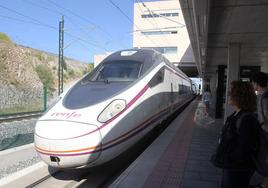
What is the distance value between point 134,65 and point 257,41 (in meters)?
5.26

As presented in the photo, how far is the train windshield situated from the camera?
23.3 ft

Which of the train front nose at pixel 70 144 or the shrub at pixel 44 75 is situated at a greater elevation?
the shrub at pixel 44 75

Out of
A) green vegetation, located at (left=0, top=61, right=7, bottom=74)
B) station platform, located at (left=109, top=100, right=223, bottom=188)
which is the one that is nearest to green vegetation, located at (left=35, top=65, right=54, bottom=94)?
green vegetation, located at (left=0, top=61, right=7, bottom=74)

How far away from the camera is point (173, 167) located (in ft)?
18.7

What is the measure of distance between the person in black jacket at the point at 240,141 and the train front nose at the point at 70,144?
8.16 feet

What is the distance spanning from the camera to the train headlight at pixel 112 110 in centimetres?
546

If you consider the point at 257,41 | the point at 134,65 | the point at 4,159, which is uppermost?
the point at 257,41

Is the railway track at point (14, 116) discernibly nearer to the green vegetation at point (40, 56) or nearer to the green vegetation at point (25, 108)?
the green vegetation at point (25, 108)

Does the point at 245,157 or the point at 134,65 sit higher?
the point at 134,65

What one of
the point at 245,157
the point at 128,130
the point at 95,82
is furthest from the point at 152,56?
the point at 245,157

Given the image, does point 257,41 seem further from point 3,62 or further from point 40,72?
point 40,72

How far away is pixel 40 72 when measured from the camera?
43594mm

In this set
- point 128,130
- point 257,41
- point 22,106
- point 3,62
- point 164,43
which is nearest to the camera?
point 128,130

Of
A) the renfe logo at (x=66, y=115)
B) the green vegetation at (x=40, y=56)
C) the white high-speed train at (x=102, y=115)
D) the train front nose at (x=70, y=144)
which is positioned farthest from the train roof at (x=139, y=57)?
the green vegetation at (x=40, y=56)
